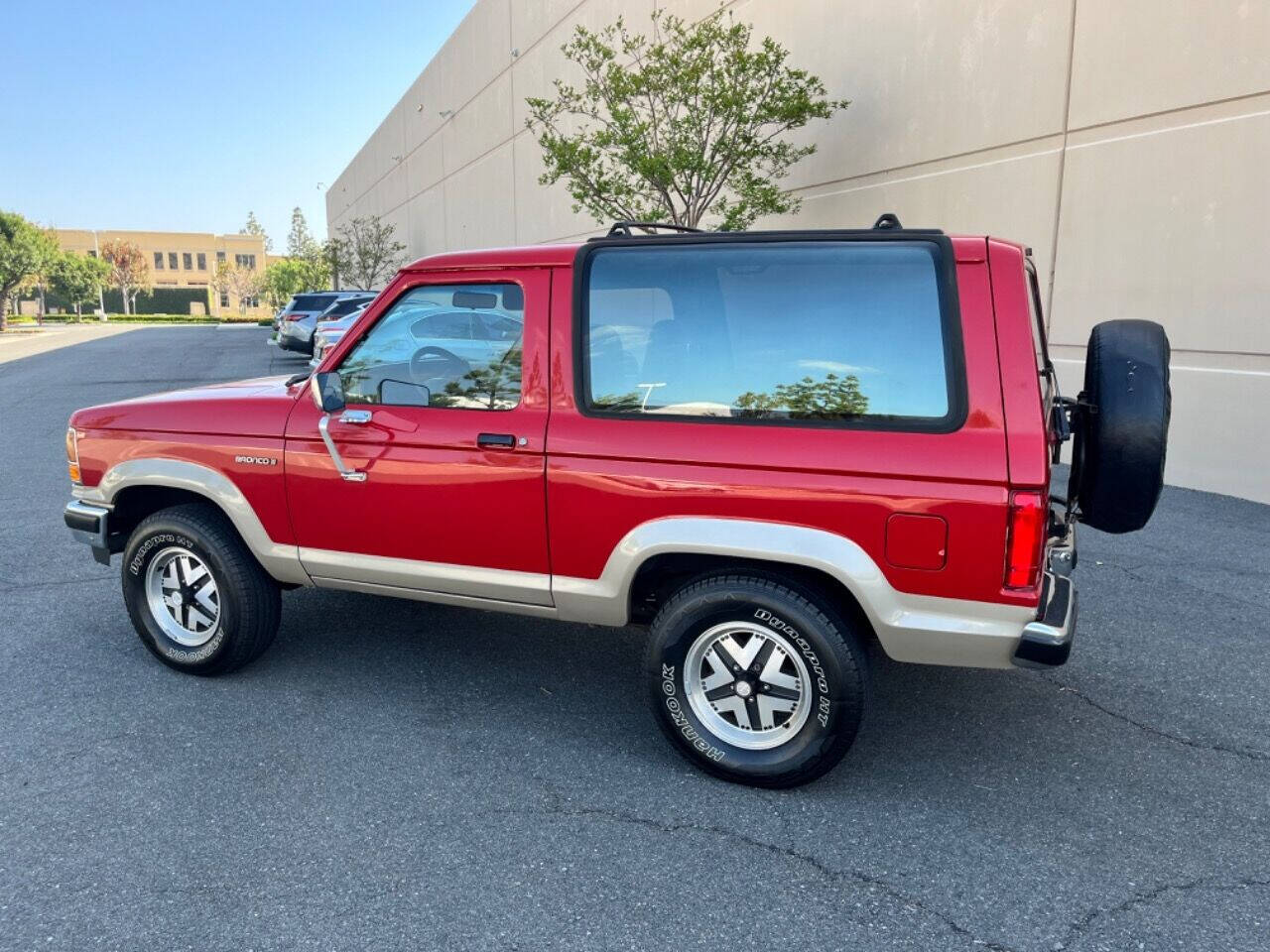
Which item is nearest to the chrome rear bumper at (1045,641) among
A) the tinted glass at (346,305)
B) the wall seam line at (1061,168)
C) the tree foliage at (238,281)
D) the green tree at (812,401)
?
the green tree at (812,401)

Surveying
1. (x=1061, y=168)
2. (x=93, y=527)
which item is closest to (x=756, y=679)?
(x=93, y=527)

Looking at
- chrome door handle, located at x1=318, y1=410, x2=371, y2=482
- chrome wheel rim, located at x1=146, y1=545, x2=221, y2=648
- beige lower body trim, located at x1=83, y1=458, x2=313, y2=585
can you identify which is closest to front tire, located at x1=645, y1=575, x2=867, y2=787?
chrome door handle, located at x1=318, y1=410, x2=371, y2=482

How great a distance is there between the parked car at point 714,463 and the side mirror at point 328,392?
14 millimetres

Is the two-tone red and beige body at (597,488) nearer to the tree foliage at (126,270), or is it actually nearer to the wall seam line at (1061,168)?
the wall seam line at (1061,168)

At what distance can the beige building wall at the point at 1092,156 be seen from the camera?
764cm

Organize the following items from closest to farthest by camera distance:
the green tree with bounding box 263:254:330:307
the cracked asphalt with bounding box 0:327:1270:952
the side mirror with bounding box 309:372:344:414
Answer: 1. the cracked asphalt with bounding box 0:327:1270:952
2. the side mirror with bounding box 309:372:344:414
3. the green tree with bounding box 263:254:330:307

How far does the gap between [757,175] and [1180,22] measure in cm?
613

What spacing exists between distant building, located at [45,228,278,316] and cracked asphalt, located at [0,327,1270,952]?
12077 cm

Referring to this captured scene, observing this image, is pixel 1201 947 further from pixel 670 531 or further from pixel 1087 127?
pixel 1087 127

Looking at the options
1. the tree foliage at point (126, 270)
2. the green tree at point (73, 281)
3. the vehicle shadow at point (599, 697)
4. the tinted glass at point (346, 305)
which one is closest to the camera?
the vehicle shadow at point (599, 697)

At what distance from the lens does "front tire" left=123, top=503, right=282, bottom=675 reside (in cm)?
398

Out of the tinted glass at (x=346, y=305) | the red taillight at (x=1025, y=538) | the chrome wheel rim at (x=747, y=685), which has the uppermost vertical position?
the tinted glass at (x=346, y=305)

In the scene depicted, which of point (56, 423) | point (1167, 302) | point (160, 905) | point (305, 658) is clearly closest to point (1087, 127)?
point (1167, 302)

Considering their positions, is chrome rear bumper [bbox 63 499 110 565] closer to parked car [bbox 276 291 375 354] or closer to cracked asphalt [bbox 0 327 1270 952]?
cracked asphalt [bbox 0 327 1270 952]
